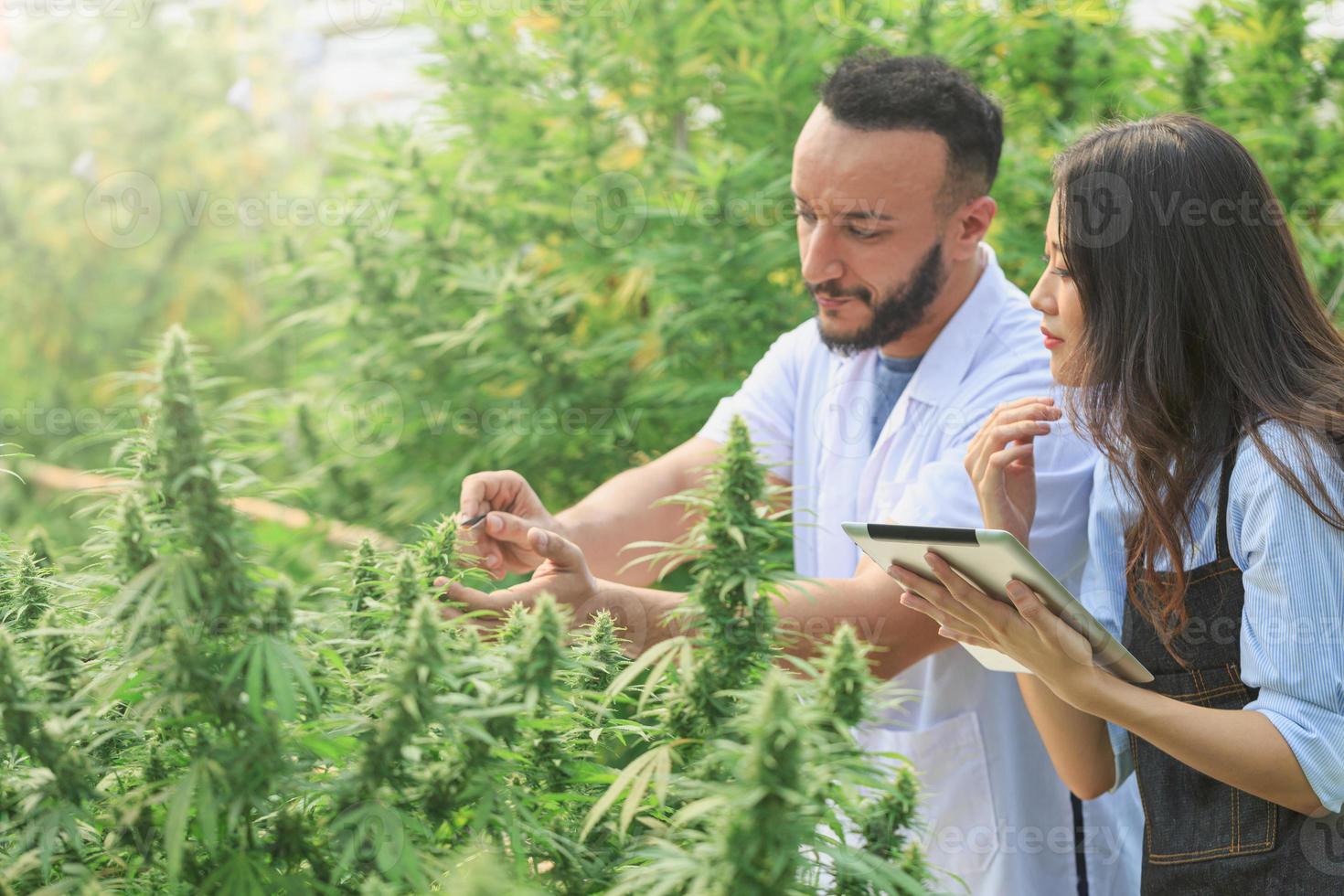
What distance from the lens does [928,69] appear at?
2.35m

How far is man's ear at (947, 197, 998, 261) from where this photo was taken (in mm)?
2357

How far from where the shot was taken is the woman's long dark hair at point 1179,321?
5.10 ft

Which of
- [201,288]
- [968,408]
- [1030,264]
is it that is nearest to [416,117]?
[1030,264]

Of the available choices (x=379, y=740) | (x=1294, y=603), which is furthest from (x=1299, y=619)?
(x=379, y=740)

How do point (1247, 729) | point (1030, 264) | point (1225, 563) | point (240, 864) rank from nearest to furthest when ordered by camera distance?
point (240, 864) < point (1247, 729) < point (1225, 563) < point (1030, 264)

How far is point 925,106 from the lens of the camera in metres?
2.31

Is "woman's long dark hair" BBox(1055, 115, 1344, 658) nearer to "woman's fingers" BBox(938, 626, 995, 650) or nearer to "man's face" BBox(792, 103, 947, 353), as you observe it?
"woman's fingers" BBox(938, 626, 995, 650)

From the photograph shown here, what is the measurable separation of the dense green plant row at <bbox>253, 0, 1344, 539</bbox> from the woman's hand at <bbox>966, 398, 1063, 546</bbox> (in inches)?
53.5

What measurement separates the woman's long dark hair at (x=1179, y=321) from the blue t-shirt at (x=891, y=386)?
798 mm

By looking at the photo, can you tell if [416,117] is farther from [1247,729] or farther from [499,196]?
[1247,729]

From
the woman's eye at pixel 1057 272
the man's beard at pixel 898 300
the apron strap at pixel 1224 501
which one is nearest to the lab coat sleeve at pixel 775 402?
the man's beard at pixel 898 300

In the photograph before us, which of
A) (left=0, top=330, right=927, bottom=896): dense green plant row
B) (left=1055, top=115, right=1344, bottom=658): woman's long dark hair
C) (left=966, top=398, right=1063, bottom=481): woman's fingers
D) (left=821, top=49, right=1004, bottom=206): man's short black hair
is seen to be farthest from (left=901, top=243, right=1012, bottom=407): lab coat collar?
(left=0, top=330, right=927, bottom=896): dense green plant row

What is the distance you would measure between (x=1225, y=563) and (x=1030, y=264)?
180 centimetres

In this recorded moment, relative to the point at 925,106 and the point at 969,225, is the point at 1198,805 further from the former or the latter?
the point at 925,106
